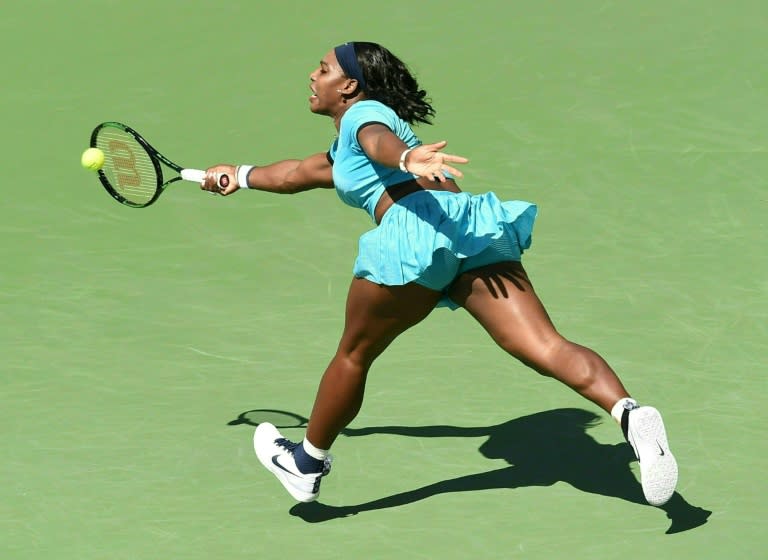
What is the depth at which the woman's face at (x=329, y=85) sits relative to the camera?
19.7 ft

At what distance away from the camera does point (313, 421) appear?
5.94 m

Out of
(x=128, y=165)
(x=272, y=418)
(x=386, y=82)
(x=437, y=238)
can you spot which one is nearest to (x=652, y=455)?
(x=437, y=238)

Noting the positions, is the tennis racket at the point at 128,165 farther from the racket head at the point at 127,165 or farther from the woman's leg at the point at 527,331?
the woman's leg at the point at 527,331

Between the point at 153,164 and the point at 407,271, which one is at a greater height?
the point at 153,164

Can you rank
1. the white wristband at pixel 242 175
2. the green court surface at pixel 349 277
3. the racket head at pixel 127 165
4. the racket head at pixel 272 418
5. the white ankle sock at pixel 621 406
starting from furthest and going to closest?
1. the racket head at pixel 127 165
2. the racket head at pixel 272 418
3. the white wristband at pixel 242 175
4. the green court surface at pixel 349 277
5. the white ankle sock at pixel 621 406

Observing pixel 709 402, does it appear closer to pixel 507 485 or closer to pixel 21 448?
pixel 507 485

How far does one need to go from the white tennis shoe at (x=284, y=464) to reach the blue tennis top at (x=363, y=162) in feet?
3.29

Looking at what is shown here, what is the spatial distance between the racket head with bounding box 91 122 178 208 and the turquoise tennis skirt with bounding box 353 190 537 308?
64.2 inches

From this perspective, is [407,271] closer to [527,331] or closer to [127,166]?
[527,331]

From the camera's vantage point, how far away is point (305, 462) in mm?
5918

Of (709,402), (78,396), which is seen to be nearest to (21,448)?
(78,396)

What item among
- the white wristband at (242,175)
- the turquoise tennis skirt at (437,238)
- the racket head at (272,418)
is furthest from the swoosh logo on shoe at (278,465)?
the white wristband at (242,175)

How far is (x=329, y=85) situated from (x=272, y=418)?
158 cm

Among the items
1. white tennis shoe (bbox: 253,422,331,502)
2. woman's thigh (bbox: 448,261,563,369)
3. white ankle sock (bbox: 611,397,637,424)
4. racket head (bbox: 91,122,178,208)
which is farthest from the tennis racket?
white ankle sock (bbox: 611,397,637,424)
